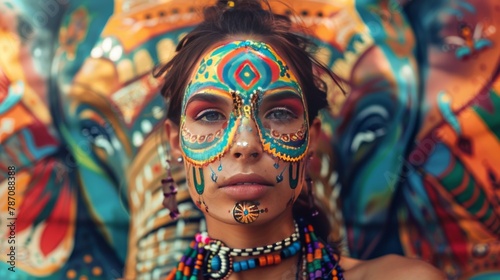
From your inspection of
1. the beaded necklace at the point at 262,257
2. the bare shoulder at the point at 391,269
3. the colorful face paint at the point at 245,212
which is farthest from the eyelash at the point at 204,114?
the bare shoulder at the point at 391,269

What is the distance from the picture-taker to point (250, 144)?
1.86m

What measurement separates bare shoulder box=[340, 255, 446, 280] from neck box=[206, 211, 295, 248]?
0.77 feet

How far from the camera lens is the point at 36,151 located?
2.96 meters

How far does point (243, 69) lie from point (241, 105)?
11 cm

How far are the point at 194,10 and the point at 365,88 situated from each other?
0.76m

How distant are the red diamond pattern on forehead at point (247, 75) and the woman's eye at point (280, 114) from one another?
0.31 feet

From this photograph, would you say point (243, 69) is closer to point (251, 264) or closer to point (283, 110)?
point (283, 110)

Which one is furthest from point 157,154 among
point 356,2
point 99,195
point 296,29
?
point 356,2

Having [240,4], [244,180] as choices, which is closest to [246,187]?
[244,180]

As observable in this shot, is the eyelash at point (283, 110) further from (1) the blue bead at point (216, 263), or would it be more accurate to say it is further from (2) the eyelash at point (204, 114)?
(1) the blue bead at point (216, 263)

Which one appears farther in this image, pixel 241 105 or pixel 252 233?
pixel 252 233

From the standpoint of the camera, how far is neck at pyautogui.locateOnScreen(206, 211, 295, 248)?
6.67ft

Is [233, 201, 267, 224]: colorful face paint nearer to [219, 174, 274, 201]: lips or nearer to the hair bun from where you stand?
[219, 174, 274, 201]: lips

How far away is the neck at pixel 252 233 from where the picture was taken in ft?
6.67
